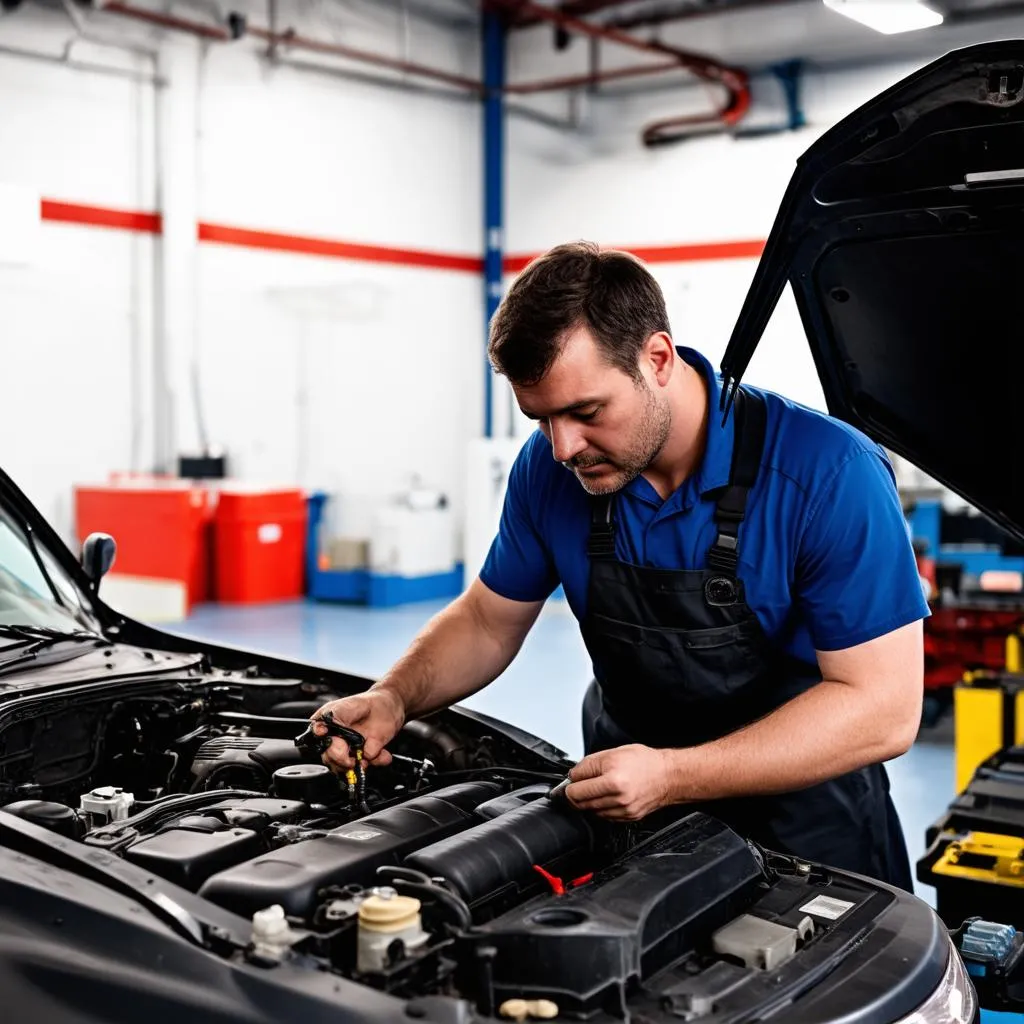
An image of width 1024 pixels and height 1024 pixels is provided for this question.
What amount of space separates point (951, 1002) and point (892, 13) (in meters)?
6.81

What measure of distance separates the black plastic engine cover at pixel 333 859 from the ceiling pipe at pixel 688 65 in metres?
9.05

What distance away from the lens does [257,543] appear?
365 inches

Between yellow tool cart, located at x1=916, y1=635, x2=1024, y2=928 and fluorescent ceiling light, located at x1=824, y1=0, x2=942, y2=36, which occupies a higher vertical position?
fluorescent ceiling light, located at x1=824, y1=0, x2=942, y2=36

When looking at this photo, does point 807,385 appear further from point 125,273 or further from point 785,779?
point 785,779

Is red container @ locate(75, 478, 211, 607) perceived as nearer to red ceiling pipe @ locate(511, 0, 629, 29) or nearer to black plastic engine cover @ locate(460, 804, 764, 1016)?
red ceiling pipe @ locate(511, 0, 629, 29)

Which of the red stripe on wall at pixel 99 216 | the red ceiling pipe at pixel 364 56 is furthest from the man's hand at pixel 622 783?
the red ceiling pipe at pixel 364 56

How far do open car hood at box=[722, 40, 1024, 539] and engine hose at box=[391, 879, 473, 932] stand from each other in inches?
39.3

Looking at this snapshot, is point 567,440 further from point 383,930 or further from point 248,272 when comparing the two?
point 248,272

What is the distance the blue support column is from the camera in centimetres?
1109

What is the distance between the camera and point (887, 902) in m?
1.88

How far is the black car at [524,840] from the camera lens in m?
1.54

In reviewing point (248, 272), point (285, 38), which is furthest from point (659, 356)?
point (285, 38)

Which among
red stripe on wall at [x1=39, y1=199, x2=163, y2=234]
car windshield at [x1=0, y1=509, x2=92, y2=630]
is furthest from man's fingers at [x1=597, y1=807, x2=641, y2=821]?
red stripe on wall at [x1=39, y1=199, x2=163, y2=234]

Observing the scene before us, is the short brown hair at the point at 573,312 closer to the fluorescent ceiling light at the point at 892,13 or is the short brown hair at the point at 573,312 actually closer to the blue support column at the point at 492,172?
the fluorescent ceiling light at the point at 892,13
